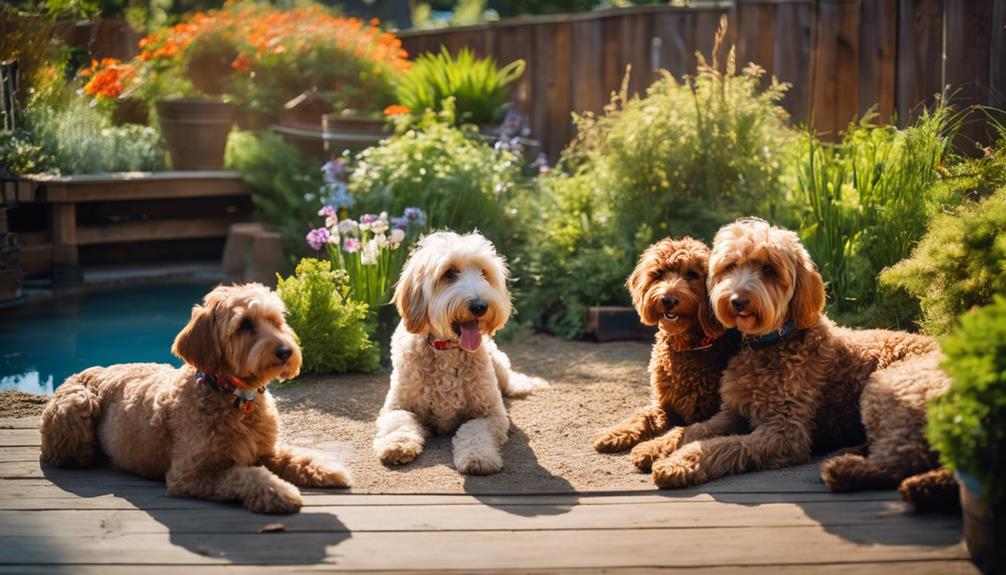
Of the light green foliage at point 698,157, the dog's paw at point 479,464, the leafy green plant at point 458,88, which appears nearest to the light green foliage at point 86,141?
the leafy green plant at point 458,88

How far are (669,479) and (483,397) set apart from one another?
1.29 m

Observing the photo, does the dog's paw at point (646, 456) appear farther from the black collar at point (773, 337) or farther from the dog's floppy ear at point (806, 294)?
the dog's floppy ear at point (806, 294)

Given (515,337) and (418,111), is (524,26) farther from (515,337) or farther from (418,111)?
(515,337)

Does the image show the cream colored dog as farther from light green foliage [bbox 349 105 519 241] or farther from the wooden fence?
the wooden fence

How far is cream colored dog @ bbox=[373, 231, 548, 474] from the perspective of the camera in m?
5.39

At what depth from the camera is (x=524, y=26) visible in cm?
1219

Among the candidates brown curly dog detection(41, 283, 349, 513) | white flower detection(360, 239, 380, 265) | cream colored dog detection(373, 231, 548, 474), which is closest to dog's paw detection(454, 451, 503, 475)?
cream colored dog detection(373, 231, 548, 474)

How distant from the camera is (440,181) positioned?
9.06 metres

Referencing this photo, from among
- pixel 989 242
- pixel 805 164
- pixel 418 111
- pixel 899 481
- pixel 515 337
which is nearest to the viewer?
pixel 899 481

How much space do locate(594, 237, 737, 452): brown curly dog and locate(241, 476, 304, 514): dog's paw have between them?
5.36 feet

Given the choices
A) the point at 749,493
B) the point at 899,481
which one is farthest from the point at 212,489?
the point at 899,481

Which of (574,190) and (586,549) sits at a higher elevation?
(574,190)

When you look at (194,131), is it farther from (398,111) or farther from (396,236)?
(396,236)

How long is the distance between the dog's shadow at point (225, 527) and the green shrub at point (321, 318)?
2.27 m
